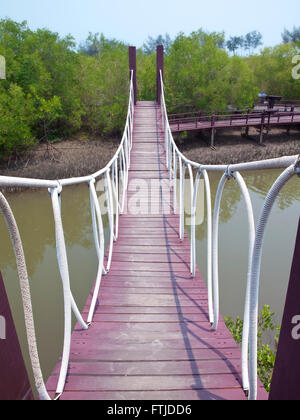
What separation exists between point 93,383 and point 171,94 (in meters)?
17.2

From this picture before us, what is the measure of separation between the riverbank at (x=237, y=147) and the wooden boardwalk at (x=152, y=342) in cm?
1128

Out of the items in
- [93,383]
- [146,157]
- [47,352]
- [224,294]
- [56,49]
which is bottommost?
[47,352]

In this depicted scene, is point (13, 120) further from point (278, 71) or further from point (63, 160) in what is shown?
point (278, 71)

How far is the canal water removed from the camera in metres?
4.38

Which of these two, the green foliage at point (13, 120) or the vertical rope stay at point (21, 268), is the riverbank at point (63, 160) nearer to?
the green foliage at point (13, 120)

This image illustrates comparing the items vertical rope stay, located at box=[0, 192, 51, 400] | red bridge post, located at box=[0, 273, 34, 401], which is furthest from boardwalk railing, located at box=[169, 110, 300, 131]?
red bridge post, located at box=[0, 273, 34, 401]

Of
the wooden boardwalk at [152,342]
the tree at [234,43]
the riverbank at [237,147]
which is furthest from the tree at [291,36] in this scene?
the wooden boardwalk at [152,342]

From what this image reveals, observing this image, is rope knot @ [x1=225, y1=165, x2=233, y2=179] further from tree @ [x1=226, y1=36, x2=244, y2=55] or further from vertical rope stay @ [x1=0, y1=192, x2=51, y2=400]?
tree @ [x1=226, y1=36, x2=244, y2=55]

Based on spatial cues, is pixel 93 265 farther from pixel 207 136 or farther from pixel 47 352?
pixel 207 136

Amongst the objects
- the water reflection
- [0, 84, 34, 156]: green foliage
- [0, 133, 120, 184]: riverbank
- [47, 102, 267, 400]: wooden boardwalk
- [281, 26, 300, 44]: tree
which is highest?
→ [281, 26, 300, 44]: tree

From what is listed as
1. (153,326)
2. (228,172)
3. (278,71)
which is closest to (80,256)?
(153,326)

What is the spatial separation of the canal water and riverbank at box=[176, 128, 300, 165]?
357 centimetres

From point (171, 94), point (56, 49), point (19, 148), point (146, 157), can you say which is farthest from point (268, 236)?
point (56, 49)

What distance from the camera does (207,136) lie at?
1722 centimetres
